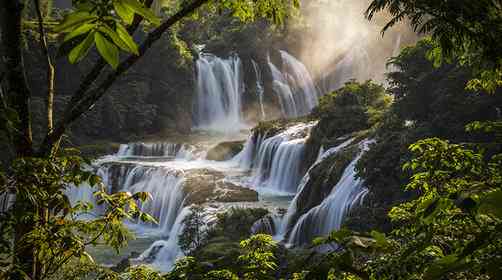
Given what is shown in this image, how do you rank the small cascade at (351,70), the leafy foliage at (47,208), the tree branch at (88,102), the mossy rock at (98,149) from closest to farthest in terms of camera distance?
1. the leafy foliage at (47,208)
2. the tree branch at (88,102)
3. the mossy rock at (98,149)
4. the small cascade at (351,70)

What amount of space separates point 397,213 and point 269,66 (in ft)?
113

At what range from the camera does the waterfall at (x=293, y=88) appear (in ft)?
120

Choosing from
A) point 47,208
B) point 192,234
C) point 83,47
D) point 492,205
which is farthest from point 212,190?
point 492,205

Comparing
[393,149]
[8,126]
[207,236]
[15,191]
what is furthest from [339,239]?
[207,236]

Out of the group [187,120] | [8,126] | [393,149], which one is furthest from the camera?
[187,120]

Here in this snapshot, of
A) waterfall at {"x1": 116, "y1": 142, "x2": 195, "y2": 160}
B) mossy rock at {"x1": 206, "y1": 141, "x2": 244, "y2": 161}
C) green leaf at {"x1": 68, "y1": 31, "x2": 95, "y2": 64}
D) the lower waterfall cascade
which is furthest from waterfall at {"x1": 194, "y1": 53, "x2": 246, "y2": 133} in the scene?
green leaf at {"x1": 68, "y1": 31, "x2": 95, "y2": 64}

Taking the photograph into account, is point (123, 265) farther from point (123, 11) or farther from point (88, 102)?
point (123, 11)

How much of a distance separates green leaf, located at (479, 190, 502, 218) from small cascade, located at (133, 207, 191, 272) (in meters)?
13.6

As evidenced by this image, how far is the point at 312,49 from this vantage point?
137 feet

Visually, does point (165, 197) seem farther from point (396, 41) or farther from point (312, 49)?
point (396, 41)

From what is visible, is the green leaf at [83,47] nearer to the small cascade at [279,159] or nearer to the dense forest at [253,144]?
the dense forest at [253,144]

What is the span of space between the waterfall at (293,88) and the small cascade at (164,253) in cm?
2187

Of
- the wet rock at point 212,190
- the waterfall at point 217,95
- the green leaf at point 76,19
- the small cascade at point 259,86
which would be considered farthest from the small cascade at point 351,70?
the green leaf at point 76,19

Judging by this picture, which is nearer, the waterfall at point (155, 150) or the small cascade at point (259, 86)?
the waterfall at point (155, 150)
